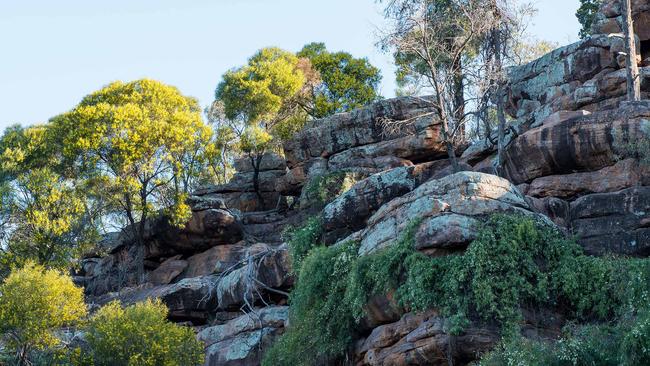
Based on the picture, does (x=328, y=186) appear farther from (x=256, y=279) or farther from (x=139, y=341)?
(x=139, y=341)

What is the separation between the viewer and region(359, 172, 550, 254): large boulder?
2298cm

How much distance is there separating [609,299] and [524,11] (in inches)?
696

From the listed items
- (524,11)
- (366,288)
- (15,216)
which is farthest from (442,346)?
(15,216)

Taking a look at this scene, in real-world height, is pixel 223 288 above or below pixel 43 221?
below

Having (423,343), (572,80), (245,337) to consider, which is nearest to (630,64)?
(572,80)

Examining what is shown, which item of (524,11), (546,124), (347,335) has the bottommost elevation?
(347,335)

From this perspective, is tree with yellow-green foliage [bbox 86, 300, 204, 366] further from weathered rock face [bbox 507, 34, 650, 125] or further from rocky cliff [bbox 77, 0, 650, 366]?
weathered rock face [bbox 507, 34, 650, 125]

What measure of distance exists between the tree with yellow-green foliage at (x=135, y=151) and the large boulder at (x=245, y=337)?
283 inches

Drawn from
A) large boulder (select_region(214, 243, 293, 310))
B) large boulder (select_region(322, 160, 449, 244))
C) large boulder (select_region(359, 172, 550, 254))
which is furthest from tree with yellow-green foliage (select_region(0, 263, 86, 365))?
large boulder (select_region(359, 172, 550, 254))

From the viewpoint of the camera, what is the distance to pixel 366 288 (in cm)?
2433

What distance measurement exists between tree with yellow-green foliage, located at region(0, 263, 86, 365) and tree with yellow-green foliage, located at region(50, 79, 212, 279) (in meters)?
8.85

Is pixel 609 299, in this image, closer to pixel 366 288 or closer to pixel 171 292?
pixel 366 288

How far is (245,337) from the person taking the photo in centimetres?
3108

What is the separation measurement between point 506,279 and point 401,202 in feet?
14.3
